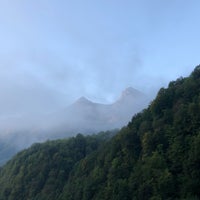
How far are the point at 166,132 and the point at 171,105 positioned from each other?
11.2 metres

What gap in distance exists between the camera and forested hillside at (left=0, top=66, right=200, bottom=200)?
7619 centimetres

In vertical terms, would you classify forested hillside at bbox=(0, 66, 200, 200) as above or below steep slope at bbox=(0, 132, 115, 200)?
below

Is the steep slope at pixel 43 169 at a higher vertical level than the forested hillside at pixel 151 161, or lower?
higher

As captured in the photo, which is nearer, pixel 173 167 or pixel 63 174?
pixel 173 167

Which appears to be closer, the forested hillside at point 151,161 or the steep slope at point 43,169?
the forested hillside at point 151,161

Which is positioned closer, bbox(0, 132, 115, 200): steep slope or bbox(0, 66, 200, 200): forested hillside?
bbox(0, 66, 200, 200): forested hillside

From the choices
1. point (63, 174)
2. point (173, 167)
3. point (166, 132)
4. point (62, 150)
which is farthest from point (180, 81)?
point (62, 150)

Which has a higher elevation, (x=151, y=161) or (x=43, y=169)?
(x=43, y=169)

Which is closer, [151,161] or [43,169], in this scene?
[151,161]

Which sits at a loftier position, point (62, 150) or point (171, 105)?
point (62, 150)

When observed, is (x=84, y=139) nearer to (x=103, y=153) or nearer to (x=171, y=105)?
(x=103, y=153)

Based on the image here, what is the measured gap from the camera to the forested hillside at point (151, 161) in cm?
7619

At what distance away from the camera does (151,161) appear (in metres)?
83.6

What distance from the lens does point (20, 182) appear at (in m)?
142
